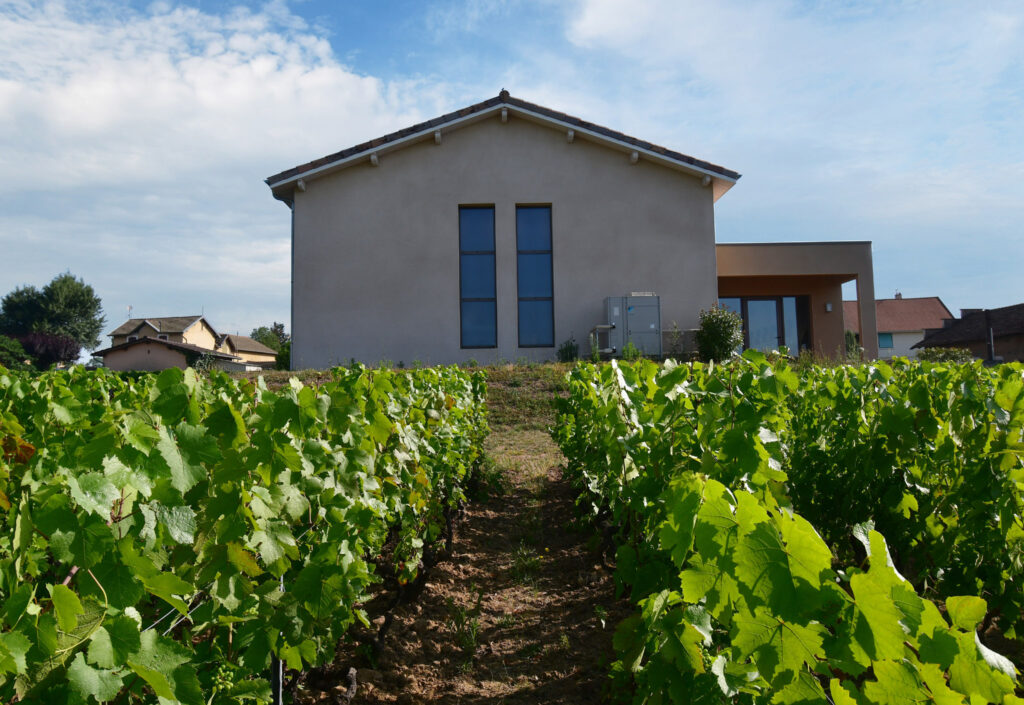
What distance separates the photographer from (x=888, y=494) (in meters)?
3.54

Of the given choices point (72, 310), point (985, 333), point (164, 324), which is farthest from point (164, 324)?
point (985, 333)

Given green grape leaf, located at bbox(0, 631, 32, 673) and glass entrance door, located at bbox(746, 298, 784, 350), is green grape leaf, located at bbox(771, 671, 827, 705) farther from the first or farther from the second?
glass entrance door, located at bbox(746, 298, 784, 350)

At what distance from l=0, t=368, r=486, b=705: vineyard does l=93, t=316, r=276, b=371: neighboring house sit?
33.9 meters

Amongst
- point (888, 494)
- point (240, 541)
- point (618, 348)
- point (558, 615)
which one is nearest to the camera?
point (240, 541)

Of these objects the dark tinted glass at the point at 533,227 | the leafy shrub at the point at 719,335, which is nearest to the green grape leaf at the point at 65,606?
the leafy shrub at the point at 719,335

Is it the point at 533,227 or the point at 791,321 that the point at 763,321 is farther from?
the point at 533,227

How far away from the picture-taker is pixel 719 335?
15.1 metres

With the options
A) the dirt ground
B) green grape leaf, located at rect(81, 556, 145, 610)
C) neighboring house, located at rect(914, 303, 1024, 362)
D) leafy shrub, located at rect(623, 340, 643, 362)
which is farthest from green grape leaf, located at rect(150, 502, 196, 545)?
neighboring house, located at rect(914, 303, 1024, 362)

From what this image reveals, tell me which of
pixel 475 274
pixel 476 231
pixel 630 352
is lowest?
pixel 630 352

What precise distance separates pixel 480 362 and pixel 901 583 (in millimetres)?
15435

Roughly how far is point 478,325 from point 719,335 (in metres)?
5.70

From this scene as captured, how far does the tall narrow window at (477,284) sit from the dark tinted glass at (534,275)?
72 centimetres

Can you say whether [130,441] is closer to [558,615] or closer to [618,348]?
[558,615]

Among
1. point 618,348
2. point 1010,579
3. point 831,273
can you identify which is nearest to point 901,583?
point 1010,579
